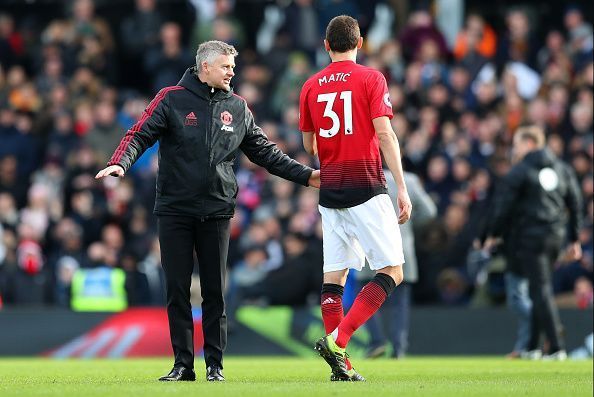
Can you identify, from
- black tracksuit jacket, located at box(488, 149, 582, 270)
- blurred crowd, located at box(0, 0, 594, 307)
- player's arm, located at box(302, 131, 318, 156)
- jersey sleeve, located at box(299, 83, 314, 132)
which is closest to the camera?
jersey sleeve, located at box(299, 83, 314, 132)

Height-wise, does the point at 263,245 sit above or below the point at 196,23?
below

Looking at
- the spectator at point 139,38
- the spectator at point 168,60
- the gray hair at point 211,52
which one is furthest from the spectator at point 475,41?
the gray hair at point 211,52

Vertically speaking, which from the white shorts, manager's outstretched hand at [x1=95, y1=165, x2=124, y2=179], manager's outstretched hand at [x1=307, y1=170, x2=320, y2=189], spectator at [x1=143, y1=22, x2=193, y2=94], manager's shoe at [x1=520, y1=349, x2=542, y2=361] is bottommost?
manager's shoe at [x1=520, y1=349, x2=542, y2=361]

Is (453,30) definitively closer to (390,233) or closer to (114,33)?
(114,33)

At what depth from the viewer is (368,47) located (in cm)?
2166

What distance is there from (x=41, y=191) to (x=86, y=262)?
192 cm

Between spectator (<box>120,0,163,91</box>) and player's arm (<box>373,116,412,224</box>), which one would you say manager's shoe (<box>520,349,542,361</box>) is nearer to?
player's arm (<box>373,116,412,224</box>)

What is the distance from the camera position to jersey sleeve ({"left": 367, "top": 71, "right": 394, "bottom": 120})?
30.1ft

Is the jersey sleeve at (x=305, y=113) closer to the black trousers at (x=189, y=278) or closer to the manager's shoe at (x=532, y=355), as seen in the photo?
the black trousers at (x=189, y=278)

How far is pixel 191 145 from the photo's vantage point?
30.7ft

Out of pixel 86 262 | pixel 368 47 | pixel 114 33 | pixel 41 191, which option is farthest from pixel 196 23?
pixel 86 262

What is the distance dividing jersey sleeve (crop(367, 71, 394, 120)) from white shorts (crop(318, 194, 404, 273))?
57 centimetres

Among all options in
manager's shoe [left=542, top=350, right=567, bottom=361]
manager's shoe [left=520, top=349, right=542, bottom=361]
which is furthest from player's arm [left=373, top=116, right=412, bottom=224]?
manager's shoe [left=520, top=349, right=542, bottom=361]

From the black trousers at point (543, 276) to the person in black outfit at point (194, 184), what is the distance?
508 cm
